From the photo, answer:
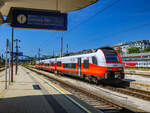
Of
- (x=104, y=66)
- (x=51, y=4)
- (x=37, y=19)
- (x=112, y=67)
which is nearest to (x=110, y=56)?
(x=112, y=67)

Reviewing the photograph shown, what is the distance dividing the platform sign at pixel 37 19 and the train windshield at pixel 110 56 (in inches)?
261

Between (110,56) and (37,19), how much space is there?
788 cm

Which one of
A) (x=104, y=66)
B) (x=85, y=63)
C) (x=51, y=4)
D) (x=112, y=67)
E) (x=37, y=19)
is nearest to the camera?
(x=51, y=4)

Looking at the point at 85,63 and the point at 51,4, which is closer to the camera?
the point at 51,4

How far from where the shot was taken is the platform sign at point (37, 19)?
6.43 meters

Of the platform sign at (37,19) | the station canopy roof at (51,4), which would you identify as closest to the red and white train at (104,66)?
the platform sign at (37,19)

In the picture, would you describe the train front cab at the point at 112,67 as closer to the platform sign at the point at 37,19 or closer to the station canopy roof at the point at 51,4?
the platform sign at the point at 37,19

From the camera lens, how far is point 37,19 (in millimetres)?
6672

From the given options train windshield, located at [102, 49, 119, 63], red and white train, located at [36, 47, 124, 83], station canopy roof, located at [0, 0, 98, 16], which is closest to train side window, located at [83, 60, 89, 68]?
red and white train, located at [36, 47, 124, 83]

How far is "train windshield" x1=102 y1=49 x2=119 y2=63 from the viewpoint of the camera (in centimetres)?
1276

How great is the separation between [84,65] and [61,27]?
9250mm

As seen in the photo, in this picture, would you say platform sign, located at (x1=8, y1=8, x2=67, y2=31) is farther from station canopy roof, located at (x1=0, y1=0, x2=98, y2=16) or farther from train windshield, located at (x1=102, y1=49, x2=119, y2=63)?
train windshield, located at (x1=102, y1=49, x2=119, y2=63)

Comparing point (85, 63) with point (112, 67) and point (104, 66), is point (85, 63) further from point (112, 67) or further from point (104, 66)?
point (112, 67)

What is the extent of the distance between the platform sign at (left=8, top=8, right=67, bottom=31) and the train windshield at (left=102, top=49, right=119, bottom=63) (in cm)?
664
